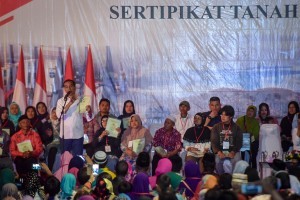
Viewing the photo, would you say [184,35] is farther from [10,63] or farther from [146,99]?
[10,63]

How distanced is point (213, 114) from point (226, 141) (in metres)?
1.18

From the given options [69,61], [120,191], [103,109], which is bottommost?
[120,191]

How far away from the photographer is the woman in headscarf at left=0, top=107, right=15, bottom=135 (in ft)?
42.4

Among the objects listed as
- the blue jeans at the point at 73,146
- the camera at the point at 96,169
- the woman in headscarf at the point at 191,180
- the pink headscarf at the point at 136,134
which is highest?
the pink headscarf at the point at 136,134

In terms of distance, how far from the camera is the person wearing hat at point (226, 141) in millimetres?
11953

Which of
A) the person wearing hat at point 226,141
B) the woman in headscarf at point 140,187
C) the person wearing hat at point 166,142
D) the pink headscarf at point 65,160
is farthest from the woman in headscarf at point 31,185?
the pink headscarf at point 65,160

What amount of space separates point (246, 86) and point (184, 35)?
1.37 meters

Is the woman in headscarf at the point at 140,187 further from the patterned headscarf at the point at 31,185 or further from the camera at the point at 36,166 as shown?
the camera at the point at 36,166

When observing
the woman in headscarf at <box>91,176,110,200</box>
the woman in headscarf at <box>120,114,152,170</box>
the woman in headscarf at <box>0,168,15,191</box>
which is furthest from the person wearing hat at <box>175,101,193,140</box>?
the woman in headscarf at <box>91,176,110,200</box>

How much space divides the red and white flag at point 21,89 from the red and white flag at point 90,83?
3.48 ft

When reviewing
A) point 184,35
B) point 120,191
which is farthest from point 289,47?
point 120,191

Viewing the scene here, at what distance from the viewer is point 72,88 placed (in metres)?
12.9

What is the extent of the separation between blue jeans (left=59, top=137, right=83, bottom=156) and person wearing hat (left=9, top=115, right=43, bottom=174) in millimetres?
920

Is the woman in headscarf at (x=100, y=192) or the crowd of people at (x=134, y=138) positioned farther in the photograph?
the crowd of people at (x=134, y=138)
